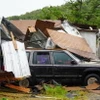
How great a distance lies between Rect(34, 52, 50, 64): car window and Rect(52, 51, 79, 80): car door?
308 millimetres

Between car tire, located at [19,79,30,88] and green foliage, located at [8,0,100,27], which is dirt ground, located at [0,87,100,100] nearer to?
car tire, located at [19,79,30,88]

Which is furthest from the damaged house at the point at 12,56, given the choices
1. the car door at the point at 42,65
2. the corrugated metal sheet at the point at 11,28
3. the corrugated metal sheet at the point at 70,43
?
the corrugated metal sheet at the point at 70,43

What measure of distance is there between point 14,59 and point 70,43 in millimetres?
5248

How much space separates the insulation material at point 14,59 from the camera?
1196cm

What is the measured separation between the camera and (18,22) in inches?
1033

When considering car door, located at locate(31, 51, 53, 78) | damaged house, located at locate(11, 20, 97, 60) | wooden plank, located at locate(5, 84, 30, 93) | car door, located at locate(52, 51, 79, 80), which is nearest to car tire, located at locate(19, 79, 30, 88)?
car door, located at locate(31, 51, 53, 78)

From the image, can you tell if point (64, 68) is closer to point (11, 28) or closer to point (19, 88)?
point (19, 88)

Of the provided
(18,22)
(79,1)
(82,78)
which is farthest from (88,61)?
(79,1)

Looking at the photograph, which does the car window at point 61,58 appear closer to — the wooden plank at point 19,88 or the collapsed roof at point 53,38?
the collapsed roof at point 53,38

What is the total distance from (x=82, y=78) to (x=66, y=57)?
40.6 inches

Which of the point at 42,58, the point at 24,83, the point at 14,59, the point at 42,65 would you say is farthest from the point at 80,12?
the point at 14,59

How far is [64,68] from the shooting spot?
14742 millimetres

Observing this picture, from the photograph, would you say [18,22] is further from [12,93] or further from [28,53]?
[12,93]

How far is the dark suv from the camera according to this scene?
14.7 meters
